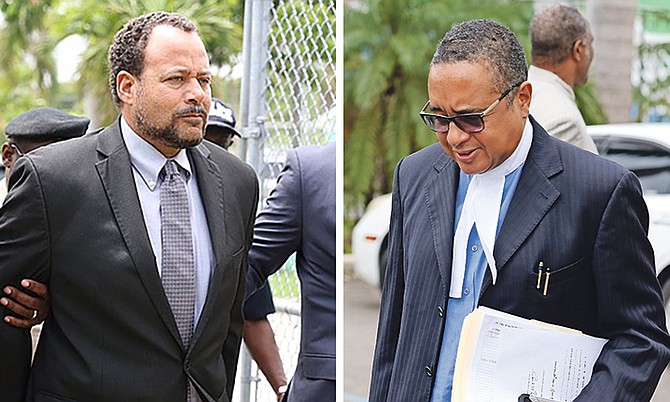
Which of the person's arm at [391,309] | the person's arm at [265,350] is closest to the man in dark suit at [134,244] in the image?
the person's arm at [391,309]

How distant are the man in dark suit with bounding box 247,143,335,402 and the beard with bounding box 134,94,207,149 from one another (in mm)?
577

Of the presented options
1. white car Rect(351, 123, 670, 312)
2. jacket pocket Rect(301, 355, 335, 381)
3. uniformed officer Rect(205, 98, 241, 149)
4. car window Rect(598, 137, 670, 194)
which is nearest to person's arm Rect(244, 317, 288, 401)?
jacket pocket Rect(301, 355, 335, 381)

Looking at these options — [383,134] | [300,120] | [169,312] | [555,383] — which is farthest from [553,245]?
[383,134]

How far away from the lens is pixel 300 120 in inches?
178

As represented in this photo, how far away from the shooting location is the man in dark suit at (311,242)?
356 cm

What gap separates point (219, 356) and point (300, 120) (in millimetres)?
1597

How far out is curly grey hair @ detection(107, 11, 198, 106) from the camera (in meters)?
3.12

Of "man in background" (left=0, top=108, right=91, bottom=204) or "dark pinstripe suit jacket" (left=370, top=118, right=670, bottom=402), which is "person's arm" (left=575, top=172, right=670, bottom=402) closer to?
"dark pinstripe suit jacket" (left=370, top=118, right=670, bottom=402)

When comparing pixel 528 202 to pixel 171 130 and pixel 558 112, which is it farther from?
pixel 558 112

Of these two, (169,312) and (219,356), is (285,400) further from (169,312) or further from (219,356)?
(169,312)

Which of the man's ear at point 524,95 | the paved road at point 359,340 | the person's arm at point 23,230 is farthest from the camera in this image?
the paved road at point 359,340

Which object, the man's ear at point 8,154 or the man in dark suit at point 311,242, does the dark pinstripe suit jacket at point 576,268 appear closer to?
the man in dark suit at point 311,242

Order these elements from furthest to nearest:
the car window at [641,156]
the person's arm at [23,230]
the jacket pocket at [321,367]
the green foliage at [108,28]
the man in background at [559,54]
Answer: the green foliage at [108,28] → the car window at [641,156] → the man in background at [559,54] → the jacket pocket at [321,367] → the person's arm at [23,230]

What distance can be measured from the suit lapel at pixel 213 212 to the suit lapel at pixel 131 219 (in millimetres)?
139
